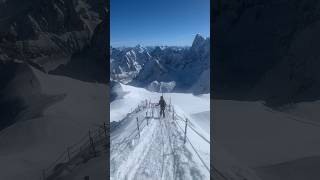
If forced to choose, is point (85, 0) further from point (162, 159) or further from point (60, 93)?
point (162, 159)

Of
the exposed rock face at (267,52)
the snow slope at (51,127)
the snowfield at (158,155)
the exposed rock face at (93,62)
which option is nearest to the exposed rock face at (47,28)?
the exposed rock face at (93,62)

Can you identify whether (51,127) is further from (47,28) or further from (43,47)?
(47,28)

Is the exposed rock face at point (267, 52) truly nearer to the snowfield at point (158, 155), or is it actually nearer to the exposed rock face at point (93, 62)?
the snowfield at point (158, 155)

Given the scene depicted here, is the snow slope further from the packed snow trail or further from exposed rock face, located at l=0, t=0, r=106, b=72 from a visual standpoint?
the packed snow trail

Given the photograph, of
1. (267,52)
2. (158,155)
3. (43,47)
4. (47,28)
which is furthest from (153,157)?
(267,52)

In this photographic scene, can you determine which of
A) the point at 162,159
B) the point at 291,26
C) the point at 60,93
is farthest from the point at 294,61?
the point at 60,93

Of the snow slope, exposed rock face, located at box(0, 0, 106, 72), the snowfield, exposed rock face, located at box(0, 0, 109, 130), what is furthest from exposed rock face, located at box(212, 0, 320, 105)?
exposed rock face, located at box(0, 0, 106, 72)
